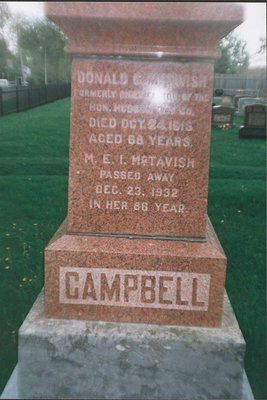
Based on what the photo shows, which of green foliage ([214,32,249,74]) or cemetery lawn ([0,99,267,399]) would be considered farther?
green foliage ([214,32,249,74])

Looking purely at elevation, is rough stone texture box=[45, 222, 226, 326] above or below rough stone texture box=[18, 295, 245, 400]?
above

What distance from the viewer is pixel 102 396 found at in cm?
241

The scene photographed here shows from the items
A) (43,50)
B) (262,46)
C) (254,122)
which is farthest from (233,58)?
(254,122)

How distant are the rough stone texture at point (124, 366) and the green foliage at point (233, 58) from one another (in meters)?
55.0

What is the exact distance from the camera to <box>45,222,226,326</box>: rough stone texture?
248 cm

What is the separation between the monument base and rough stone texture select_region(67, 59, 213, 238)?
595 millimetres

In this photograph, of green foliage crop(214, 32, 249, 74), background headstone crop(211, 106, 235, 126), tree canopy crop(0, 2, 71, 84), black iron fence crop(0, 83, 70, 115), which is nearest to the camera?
background headstone crop(211, 106, 235, 126)

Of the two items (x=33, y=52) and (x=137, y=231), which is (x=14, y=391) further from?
(x=33, y=52)

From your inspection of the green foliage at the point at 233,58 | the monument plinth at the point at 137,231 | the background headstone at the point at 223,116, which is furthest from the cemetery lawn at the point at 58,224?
the green foliage at the point at 233,58

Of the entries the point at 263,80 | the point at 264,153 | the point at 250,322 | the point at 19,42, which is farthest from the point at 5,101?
the point at 263,80

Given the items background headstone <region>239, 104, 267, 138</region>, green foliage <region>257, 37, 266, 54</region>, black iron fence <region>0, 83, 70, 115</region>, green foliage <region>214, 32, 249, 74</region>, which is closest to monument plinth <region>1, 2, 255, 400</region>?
background headstone <region>239, 104, 267, 138</region>

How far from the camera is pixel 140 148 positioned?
253 centimetres

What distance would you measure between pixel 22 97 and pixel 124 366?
22162 mm

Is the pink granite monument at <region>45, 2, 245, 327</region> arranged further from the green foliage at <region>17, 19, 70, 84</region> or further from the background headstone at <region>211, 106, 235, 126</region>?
the green foliage at <region>17, 19, 70, 84</region>
